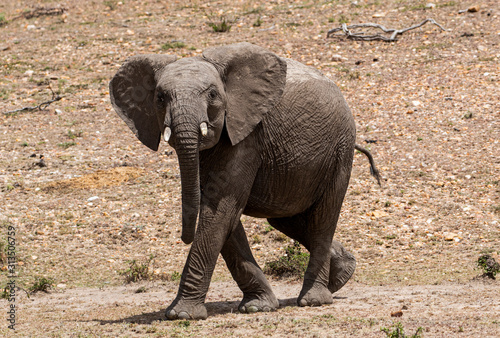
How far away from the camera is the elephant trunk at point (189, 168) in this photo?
652 centimetres

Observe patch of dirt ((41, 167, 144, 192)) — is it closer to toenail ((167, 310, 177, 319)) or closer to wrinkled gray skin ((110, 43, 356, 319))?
wrinkled gray skin ((110, 43, 356, 319))

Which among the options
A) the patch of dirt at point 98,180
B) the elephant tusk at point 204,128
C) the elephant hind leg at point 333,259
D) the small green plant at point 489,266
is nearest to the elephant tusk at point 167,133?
the elephant tusk at point 204,128

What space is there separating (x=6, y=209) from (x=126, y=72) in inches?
224

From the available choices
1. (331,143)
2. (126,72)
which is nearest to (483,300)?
(331,143)

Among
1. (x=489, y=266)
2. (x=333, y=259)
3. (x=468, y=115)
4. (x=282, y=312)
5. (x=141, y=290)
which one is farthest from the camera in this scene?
(x=468, y=115)

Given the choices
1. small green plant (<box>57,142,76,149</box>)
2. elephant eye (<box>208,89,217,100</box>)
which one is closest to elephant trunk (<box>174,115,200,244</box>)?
elephant eye (<box>208,89,217,100</box>)

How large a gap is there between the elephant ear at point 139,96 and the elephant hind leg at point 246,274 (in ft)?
4.33

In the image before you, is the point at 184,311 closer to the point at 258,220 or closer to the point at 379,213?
the point at 258,220

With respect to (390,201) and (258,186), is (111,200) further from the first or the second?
(258,186)

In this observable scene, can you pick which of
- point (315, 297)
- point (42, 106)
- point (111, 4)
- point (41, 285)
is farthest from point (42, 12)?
point (315, 297)

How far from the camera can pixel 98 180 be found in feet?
44.5

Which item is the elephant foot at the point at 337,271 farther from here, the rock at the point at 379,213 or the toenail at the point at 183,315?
the rock at the point at 379,213

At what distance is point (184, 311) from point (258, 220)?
4.92m

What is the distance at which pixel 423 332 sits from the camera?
6.48 m
